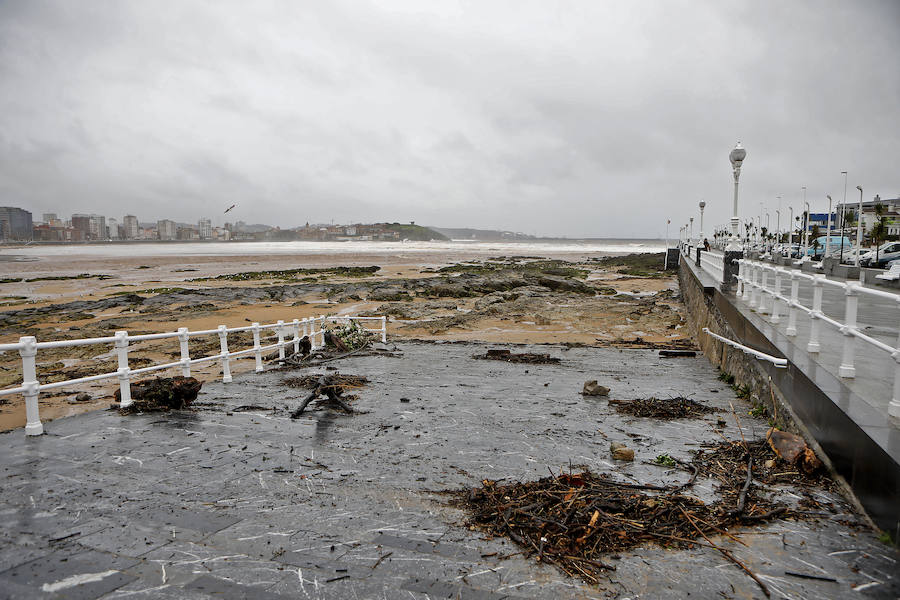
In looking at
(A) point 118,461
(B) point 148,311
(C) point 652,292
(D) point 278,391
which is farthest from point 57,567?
(C) point 652,292

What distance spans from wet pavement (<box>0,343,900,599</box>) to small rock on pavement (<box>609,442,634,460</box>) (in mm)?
128

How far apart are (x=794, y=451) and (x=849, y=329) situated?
4.73 ft

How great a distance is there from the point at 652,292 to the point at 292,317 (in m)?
24.2

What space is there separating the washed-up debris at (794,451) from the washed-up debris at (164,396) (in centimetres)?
802

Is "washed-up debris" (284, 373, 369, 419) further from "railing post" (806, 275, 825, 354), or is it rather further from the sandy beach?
"railing post" (806, 275, 825, 354)

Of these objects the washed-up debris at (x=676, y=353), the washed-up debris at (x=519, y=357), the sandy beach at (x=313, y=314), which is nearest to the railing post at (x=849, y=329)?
the washed-up debris at (x=519, y=357)

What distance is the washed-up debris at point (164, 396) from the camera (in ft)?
27.5

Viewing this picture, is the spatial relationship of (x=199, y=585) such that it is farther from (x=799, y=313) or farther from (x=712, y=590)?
(x=799, y=313)

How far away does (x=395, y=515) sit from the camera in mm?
4848

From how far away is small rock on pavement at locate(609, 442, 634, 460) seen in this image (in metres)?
6.11

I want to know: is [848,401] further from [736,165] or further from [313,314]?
[313,314]

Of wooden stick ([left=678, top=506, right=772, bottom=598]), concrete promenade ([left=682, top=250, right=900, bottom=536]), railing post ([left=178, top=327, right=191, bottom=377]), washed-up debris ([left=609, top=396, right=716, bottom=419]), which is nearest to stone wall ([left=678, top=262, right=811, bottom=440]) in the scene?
concrete promenade ([left=682, top=250, right=900, bottom=536])

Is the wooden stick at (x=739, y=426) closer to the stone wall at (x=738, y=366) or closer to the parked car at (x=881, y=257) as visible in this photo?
the stone wall at (x=738, y=366)

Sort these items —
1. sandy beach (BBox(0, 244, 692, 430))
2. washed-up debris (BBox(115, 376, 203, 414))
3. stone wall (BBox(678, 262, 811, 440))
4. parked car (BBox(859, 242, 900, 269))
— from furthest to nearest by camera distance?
parked car (BBox(859, 242, 900, 269)), sandy beach (BBox(0, 244, 692, 430)), washed-up debris (BBox(115, 376, 203, 414)), stone wall (BBox(678, 262, 811, 440))
